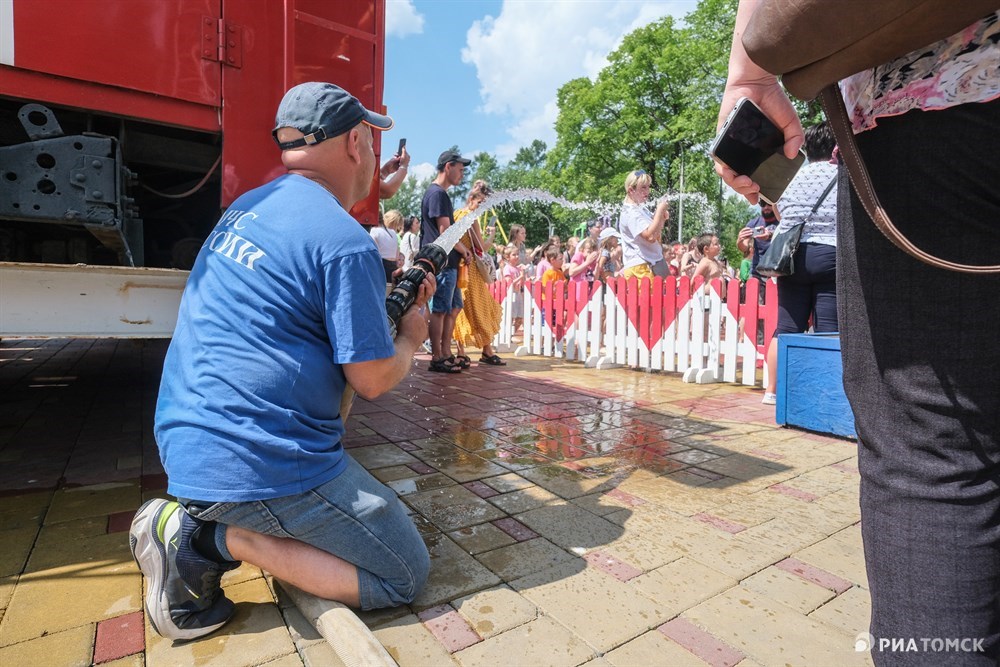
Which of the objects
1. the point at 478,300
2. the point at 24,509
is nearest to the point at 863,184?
the point at 24,509

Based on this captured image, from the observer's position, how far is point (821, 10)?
0.88m

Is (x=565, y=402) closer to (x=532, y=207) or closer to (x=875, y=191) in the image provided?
(x=875, y=191)

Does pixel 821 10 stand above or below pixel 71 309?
above

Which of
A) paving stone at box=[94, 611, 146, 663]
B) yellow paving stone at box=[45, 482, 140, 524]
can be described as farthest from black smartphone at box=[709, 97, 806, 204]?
yellow paving stone at box=[45, 482, 140, 524]

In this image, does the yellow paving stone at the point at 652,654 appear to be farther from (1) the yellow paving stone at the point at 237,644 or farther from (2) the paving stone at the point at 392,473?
(2) the paving stone at the point at 392,473

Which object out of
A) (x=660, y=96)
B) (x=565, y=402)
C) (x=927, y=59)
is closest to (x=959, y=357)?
(x=927, y=59)

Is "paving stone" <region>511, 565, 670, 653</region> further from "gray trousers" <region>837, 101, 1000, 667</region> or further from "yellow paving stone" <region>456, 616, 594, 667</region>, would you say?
"gray trousers" <region>837, 101, 1000, 667</region>

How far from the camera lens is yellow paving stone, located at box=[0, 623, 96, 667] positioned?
144 cm

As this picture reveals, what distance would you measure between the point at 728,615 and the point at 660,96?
32403mm

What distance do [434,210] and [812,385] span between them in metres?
3.67

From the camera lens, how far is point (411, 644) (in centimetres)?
154

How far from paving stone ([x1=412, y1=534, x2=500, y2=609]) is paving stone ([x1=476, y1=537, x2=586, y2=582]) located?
42 millimetres

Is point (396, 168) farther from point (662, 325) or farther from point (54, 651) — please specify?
point (54, 651)

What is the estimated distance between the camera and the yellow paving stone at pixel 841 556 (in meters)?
1.92
